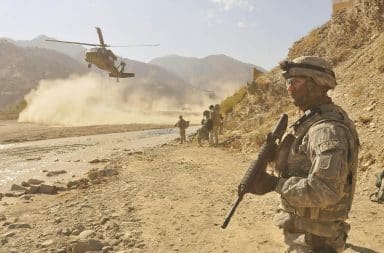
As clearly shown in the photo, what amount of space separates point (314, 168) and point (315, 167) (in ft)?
0.04

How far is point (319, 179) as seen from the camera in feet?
8.52

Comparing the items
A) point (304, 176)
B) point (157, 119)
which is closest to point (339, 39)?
point (304, 176)

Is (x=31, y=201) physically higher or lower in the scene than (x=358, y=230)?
lower

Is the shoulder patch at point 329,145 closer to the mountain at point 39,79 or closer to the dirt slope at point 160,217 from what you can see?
the dirt slope at point 160,217

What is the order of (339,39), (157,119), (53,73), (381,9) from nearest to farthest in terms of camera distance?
(381,9) < (339,39) < (157,119) < (53,73)

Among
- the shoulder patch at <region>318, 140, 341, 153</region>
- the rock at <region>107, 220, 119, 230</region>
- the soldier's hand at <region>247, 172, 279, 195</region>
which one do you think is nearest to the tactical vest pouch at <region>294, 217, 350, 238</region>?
the soldier's hand at <region>247, 172, 279, 195</region>

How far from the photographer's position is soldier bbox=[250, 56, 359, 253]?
2596 millimetres

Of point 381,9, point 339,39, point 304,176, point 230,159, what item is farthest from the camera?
point 339,39

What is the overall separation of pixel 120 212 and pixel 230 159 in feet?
23.6

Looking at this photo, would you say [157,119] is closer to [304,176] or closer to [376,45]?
[376,45]

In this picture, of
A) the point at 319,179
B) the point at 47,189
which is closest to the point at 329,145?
the point at 319,179

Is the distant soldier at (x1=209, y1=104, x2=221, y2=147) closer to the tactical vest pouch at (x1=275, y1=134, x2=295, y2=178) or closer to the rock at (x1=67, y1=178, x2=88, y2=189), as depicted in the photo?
the rock at (x1=67, y1=178, x2=88, y2=189)

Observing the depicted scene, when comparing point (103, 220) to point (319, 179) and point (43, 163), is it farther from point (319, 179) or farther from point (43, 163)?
point (43, 163)

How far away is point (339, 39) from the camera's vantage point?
Result: 846 inches
